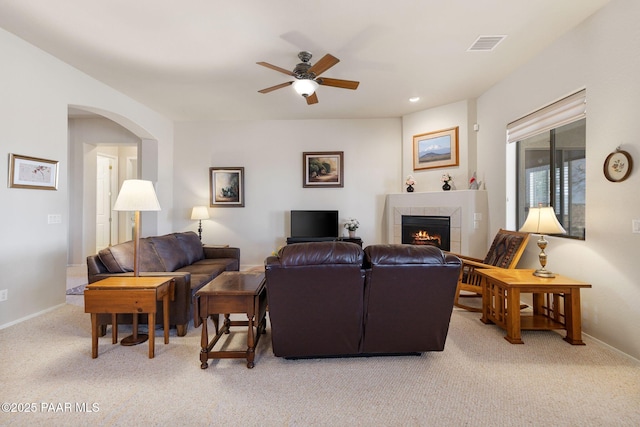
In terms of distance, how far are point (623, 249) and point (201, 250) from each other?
4700mm

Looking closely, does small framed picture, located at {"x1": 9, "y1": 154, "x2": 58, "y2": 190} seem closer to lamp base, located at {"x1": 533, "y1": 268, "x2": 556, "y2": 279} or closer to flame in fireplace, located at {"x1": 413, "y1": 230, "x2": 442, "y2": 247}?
flame in fireplace, located at {"x1": 413, "y1": 230, "x2": 442, "y2": 247}

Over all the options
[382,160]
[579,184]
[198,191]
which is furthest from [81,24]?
[579,184]

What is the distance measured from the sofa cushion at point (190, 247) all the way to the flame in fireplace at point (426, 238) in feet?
11.7

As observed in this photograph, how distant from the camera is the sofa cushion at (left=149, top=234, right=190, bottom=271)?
134 inches

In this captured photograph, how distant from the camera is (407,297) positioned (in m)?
2.07

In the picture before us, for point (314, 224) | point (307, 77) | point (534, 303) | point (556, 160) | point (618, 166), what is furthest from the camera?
point (314, 224)

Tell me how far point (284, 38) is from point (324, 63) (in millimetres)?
518

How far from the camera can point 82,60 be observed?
135 inches

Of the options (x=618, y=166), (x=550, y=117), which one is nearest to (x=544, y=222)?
(x=618, y=166)

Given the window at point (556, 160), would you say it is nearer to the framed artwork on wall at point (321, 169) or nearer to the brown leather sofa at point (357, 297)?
the brown leather sofa at point (357, 297)

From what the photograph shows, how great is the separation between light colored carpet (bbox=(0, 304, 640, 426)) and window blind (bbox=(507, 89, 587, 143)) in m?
2.16

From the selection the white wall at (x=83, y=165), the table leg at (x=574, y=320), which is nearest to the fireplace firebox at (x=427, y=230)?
the table leg at (x=574, y=320)

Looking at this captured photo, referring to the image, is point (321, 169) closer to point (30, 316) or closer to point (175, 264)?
point (175, 264)

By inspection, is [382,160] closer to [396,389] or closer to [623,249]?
[623,249]
